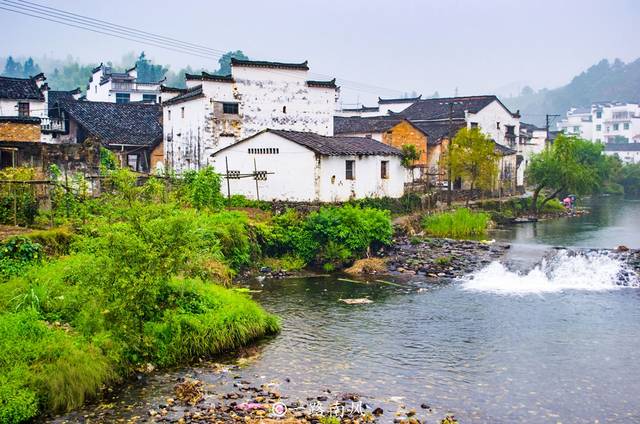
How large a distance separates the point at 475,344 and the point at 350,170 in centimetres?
1807

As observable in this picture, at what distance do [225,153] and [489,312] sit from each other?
18.0 metres

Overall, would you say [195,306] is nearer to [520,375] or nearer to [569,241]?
[520,375]

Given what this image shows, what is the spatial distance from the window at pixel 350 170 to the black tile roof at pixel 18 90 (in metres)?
21.5

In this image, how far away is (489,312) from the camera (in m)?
20.4

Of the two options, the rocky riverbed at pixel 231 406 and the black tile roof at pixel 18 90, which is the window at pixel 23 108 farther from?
the rocky riverbed at pixel 231 406

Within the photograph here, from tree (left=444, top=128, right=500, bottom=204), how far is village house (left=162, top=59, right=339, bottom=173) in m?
9.19

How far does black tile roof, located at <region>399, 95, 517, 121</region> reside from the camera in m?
53.1

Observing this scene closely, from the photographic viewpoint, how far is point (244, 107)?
36.6 meters

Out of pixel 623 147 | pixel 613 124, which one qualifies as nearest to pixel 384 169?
pixel 623 147

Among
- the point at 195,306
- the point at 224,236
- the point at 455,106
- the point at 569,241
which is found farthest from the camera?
the point at 455,106

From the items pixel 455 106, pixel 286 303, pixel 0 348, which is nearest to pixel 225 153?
pixel 286 303

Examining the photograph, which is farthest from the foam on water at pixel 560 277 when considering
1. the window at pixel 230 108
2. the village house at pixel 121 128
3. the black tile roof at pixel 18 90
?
the black tile roof at pixel 18 90

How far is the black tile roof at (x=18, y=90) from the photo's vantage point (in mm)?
42250

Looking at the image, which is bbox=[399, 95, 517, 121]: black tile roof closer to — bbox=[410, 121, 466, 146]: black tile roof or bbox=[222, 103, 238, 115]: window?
bbox=[410, 121, 466, 146]: black tile roof
